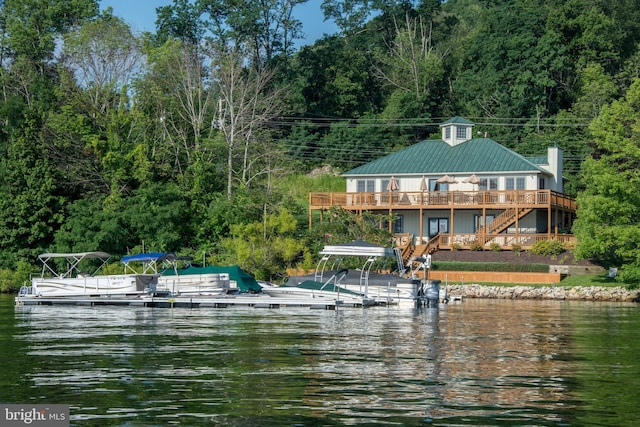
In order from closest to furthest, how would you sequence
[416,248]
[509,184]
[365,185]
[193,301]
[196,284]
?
[193,301], [196,284], [416,248], [509,184], [365,185]

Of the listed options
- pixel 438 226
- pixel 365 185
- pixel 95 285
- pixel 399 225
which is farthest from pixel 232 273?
pixel 438 226

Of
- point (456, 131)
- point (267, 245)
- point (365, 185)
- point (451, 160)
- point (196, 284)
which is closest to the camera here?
point (196, 284)

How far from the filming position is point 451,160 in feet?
240

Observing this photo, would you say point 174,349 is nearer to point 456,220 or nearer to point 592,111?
point 456,220

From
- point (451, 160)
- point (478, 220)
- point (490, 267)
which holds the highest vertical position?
point (451, 160)

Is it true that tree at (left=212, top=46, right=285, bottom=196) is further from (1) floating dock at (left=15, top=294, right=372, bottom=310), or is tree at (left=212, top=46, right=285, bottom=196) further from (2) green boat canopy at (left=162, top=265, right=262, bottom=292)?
(1) floating dock at (left=15, top=294, right=372, bottom=310)

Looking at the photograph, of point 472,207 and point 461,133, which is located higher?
point 461,133

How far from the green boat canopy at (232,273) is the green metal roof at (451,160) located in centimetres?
2423

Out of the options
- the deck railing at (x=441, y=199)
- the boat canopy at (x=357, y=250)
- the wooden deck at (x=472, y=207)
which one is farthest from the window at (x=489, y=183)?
the boat canopy at (x=357, y=250)

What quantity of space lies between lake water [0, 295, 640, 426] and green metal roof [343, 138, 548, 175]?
33064 mm

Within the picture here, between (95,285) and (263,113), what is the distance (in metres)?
31.6

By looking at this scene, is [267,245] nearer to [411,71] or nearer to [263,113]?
[263,113]

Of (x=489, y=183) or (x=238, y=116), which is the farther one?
(x=238, y=116)

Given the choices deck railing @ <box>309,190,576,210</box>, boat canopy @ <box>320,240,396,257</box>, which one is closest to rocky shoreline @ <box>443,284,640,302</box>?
boat canopy @ <box>320,240,396,257</box>
